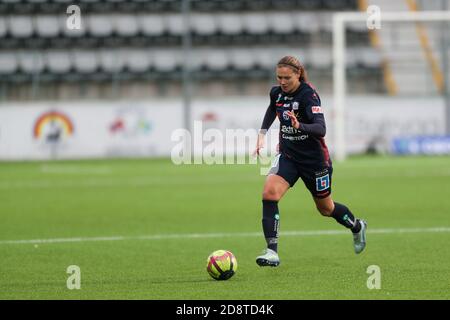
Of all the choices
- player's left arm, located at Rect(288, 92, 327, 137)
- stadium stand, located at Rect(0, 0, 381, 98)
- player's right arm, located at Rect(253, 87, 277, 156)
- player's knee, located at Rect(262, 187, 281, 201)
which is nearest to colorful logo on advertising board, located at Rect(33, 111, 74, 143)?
stadium stand, located at Rect(0, 0, 381, 98)

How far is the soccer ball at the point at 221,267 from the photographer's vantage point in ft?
27.3

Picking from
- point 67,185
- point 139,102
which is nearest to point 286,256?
point 67,185

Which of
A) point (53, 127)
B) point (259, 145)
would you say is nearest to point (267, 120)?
point (259, 145)

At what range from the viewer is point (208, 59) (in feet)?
130

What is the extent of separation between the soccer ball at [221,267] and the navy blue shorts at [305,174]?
127 cm

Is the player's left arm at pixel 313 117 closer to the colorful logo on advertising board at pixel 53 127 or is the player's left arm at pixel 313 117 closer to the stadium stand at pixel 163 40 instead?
the colorful logo on advertising board at pixel 53 127

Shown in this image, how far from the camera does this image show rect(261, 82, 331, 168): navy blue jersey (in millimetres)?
9086

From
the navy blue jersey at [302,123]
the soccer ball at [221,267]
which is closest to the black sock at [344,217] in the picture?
the navy blue jersey at [302,123]

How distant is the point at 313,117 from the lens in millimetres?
9055

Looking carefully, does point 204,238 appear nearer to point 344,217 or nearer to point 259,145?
point 344,217

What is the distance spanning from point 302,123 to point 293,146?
41 cm

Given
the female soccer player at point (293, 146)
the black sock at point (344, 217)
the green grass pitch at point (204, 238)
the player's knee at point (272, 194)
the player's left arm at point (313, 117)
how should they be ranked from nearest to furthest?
the green grass pitch at point (204, 238) → the player's left arm at point (313, 117) → the female soccer player at point (293, 146) → the player's knee at point (272, 194) → the black sock at point (344, 217)

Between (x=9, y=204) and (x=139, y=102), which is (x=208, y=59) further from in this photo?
(x=9, y=204)

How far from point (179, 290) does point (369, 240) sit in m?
4.24
